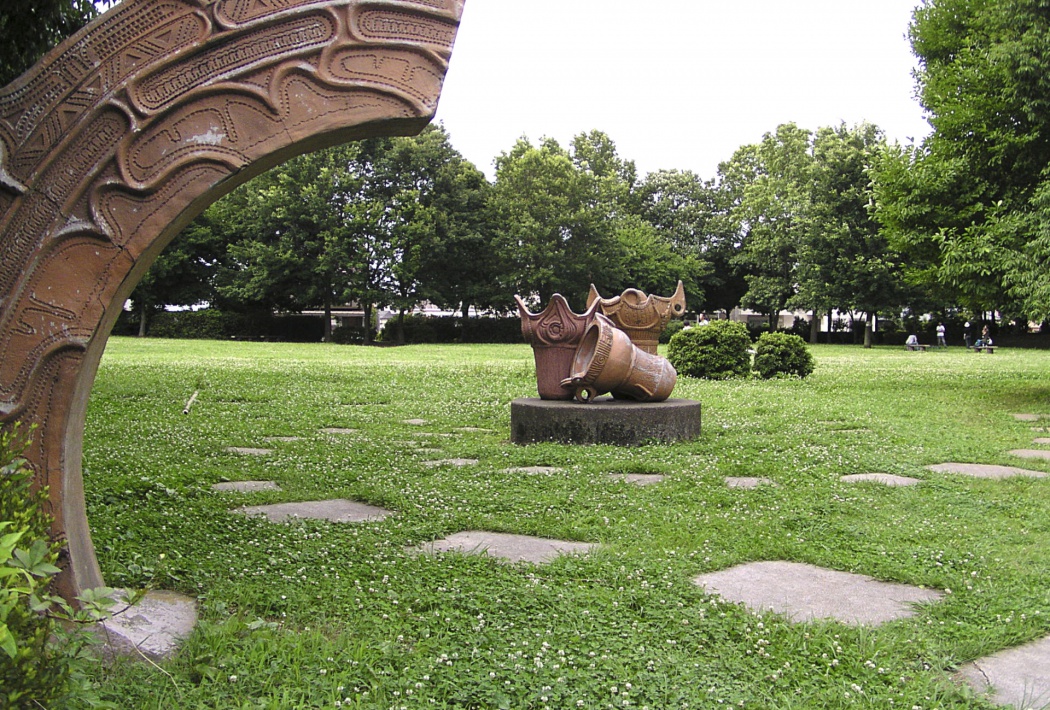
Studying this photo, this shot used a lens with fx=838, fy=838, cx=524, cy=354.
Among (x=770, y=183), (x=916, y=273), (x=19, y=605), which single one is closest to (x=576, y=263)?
(x=770, y=183)

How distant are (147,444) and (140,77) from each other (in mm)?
5400

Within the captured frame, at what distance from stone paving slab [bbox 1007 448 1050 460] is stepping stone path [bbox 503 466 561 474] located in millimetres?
4535

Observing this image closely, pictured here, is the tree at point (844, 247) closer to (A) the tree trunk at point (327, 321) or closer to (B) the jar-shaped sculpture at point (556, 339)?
(A) the tree trunk at point (327, 321)

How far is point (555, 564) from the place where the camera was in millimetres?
4234

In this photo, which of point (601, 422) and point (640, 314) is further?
point (640, 314)

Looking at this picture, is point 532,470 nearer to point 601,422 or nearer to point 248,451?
point 601,422

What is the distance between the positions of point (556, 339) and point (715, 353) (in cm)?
914

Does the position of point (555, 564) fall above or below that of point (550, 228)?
below

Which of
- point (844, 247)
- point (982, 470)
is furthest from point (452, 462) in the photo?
point (844, 247)

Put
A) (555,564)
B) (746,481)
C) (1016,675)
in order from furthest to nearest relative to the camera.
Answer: (746,481), (555,564), (1016,675)

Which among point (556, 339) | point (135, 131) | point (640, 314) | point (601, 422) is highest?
point (135, 131)

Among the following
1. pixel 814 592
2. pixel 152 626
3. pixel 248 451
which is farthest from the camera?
pixel 248 451

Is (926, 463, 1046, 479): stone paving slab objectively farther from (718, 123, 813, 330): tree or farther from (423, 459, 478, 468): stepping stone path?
(718, 123, 813, 330): tree

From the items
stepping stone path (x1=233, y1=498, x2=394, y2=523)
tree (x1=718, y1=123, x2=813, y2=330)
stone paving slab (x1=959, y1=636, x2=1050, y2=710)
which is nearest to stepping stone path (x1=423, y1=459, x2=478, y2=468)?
stepping stone path (x1=233, y1=498, x2=394, y2=523)
